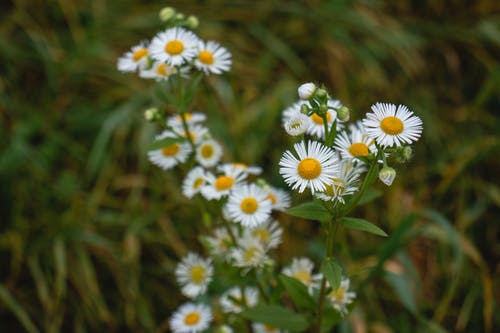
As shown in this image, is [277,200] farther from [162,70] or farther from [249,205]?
[162,70]

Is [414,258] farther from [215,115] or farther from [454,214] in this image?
[215,115]

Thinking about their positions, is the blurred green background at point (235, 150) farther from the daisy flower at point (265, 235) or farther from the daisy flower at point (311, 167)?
the daisy flower at point (311, 167)

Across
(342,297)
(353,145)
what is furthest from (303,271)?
(353,145)

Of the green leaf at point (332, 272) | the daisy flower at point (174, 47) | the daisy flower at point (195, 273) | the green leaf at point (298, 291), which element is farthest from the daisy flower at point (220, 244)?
the daisy flower at point (174, 47)

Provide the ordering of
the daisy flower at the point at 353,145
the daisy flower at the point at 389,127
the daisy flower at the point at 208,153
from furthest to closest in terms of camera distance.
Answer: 1. the daisy flower at the point at 208,153
2. the daisy flower at the point at 353,145
3. the daisy flower at the point at 389,127

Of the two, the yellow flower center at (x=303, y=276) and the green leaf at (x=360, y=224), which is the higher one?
the green leaf at (x=360, y=224)

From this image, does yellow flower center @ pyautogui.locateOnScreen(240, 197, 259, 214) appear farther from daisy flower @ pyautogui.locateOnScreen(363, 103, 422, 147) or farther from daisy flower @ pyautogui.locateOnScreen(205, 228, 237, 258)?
daisy flower @ pyautogui.locateOnScreen(363, 103, 422, 147)

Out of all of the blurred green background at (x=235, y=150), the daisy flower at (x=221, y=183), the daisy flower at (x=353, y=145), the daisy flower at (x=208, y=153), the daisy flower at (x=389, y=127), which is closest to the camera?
the daisy flower at (x=389, y=127)

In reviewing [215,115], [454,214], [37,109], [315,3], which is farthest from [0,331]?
[315,3]
